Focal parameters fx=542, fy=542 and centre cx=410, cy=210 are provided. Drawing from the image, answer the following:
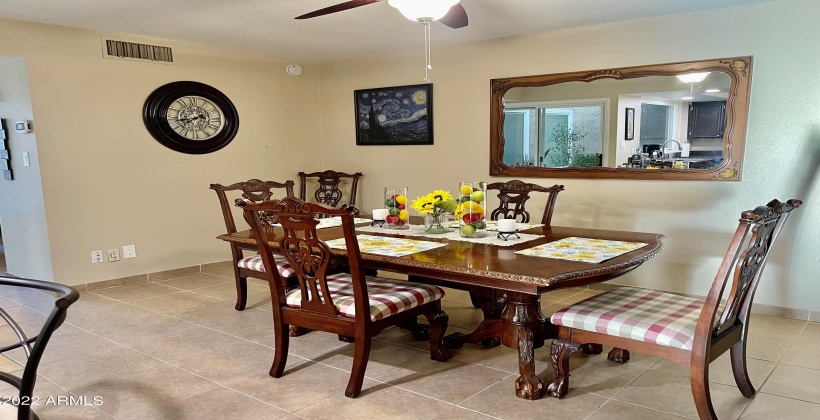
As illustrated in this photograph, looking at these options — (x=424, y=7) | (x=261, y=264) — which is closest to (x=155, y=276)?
(x=261, y=264)

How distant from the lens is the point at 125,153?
4527 millimetres

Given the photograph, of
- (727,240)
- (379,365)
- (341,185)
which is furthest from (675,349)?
(341,185)

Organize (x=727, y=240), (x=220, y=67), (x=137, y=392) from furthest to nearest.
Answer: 1. (x=220, y=67)
2. (x=727, y=240)
3. (x=137, y=392)

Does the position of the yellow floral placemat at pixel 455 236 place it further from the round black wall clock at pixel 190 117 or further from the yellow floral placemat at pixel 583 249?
the round black wall clock at pixel 190 117

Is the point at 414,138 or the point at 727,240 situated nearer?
the point at 727,240

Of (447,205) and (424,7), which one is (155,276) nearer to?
(447,205)

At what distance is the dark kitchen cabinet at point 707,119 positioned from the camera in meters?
3.70

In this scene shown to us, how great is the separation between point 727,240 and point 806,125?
862mm

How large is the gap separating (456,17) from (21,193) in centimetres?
388

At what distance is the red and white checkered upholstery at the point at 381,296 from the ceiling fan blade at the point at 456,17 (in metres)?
1.43

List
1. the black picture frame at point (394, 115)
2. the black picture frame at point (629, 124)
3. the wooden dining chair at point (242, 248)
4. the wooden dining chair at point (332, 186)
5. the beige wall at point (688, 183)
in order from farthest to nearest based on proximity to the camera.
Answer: the wooden dining chair at point (332, 186) < the black picture frame at point (394, 115) < the black picture frame at point (629, 124) < the wooden dining chair at point (242, 248) < the beige wall at point (688, 183)

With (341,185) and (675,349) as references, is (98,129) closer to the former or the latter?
(341,185)

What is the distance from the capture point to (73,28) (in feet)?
13.7

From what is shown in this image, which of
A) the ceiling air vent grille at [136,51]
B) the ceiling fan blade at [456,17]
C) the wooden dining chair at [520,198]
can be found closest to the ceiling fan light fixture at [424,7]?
the ceiling fan blade at [456,17]
